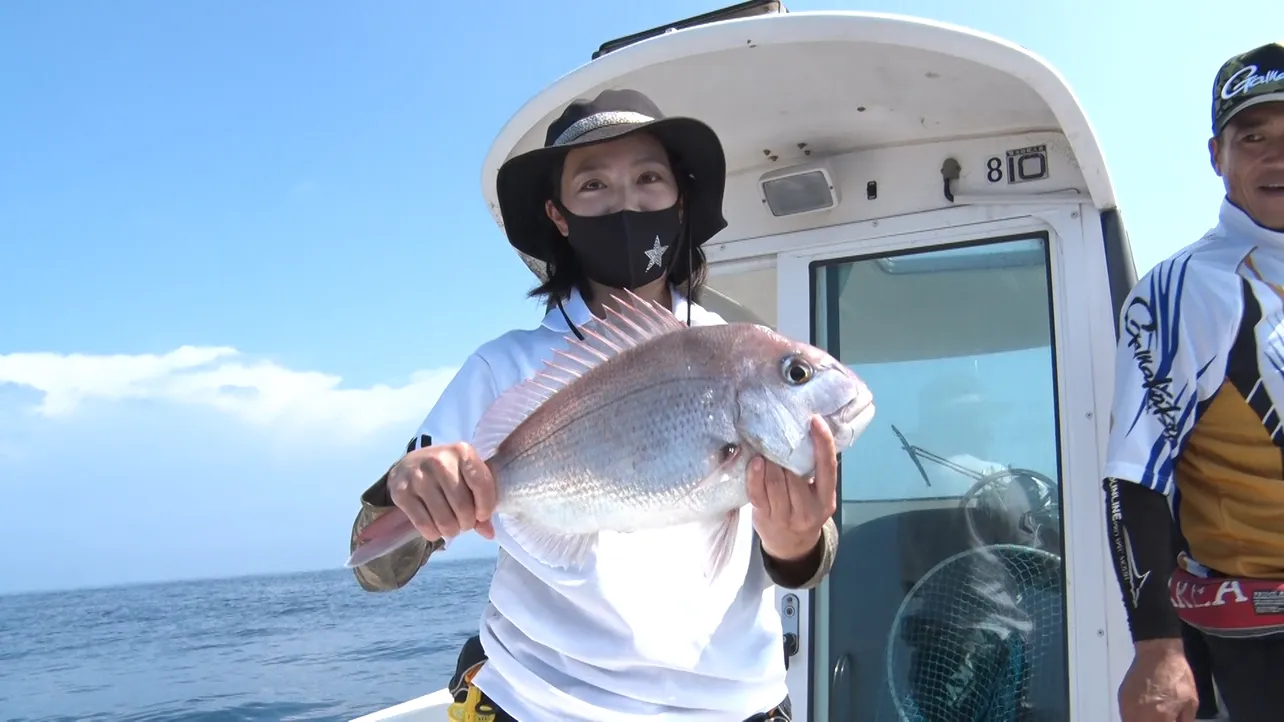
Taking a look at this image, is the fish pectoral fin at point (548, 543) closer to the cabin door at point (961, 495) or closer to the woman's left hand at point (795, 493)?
the woman's left hand at point (795, 493)

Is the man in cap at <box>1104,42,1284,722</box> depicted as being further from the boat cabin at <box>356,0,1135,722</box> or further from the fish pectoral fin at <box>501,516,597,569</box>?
the fish pectoral fin at <box>501,516,597,569</box>

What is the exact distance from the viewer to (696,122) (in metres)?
1.76

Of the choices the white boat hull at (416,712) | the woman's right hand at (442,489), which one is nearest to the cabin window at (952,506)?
the white boat hull at (416,712)

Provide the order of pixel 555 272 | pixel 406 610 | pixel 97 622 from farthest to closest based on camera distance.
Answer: pixel 97 622 → pixel 406 610 → pixel 555 272

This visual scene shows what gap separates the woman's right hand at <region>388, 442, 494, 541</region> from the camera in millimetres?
1279

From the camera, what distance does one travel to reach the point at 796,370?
4.53ft

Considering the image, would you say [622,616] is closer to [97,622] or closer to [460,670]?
[460,670]

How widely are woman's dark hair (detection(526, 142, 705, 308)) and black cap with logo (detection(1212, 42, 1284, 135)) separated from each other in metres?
1.50

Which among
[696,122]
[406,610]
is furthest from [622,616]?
[406,610]

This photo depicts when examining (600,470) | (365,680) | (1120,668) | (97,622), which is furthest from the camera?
(97,622)

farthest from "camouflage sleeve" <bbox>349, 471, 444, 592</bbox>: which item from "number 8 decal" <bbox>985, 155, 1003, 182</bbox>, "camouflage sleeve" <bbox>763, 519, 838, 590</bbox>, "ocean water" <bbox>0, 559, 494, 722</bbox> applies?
"ocean water" <bbox>0, 559, 494, 722</bbox>

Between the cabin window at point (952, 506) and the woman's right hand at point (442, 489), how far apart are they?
244 cm

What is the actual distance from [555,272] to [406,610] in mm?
16552

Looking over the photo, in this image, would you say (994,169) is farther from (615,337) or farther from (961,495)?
(615,337)
